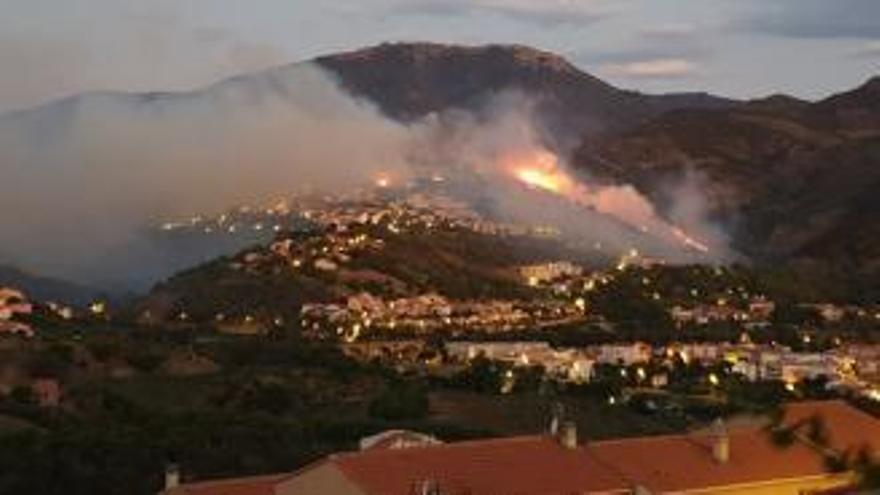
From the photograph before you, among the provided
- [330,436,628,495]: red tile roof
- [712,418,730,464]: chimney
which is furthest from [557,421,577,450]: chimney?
[712,418,730,464]: chimney

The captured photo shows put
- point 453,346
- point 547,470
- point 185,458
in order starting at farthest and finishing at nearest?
1. point 453,346
2. point 185,458
3. point 547,470

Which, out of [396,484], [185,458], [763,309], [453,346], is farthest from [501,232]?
[396,484]

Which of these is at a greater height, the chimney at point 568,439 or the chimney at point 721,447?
the chimney at point 568,439

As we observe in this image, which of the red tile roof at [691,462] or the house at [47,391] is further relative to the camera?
the house at [47,391]

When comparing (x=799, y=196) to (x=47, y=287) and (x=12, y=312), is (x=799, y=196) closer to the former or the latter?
(x=47, y=287)

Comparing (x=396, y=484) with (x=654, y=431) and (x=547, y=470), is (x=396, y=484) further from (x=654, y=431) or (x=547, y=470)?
(x=654, y=431)

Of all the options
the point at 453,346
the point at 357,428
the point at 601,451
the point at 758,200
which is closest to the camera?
the point at 601,451

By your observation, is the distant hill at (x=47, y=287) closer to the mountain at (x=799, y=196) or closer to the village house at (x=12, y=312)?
the village house at (x=12, y=312)

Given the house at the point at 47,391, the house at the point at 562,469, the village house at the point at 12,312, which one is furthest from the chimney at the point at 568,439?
the village house at the point at 12,312

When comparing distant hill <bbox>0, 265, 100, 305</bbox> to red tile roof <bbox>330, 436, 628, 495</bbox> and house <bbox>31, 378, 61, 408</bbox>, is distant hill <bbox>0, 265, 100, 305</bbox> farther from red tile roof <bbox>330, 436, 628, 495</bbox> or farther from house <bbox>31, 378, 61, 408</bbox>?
red tile roof <bbox>330, 436, 628, 495</bbox>
